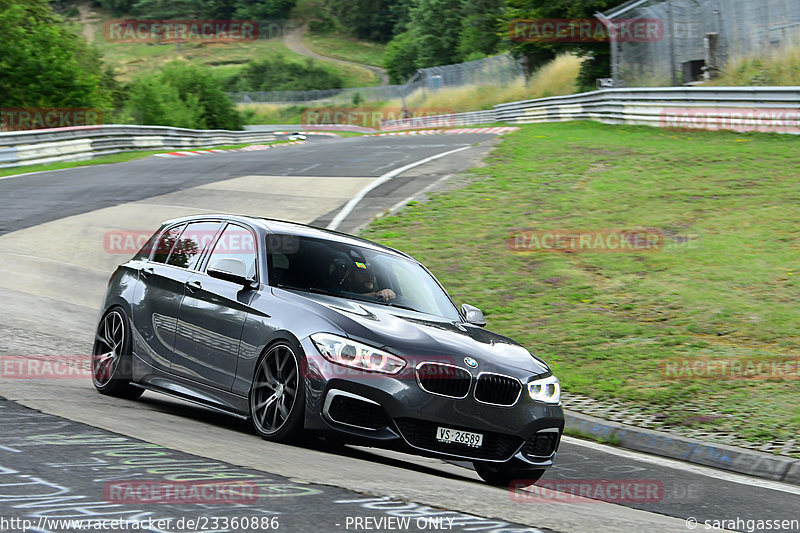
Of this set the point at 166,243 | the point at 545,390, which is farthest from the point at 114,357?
the point at 545,390

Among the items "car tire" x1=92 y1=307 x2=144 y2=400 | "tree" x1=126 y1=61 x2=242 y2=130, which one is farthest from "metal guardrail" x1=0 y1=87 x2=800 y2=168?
"car tire" x1=92 y1=307 x2=144 y2=400

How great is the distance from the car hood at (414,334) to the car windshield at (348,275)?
0.20m

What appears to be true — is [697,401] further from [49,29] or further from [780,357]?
[49,29]

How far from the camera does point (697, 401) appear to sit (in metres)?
9.55

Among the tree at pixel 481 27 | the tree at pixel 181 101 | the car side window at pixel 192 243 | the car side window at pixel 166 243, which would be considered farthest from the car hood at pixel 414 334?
the tree at pixel 481 27

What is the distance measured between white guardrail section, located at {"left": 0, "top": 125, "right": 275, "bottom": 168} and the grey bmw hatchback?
71.1 ft

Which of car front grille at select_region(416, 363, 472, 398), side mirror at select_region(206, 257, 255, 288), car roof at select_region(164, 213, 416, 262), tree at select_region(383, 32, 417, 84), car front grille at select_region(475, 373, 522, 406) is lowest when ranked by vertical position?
car front grille at select_region(475, 373, 522, 406)

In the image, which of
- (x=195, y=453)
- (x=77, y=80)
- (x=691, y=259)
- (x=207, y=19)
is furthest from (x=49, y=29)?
(x=207, y=19)

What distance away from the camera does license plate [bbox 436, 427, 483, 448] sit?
256 inches

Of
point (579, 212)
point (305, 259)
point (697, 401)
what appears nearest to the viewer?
point (305, 259)

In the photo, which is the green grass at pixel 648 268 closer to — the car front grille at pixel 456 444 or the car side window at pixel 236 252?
the car front grille at pixel 456 444

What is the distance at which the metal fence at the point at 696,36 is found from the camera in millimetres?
31641

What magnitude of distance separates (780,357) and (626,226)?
6787 mm

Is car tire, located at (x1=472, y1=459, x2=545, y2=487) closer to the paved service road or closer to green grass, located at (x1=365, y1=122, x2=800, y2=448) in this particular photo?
the paved service road
